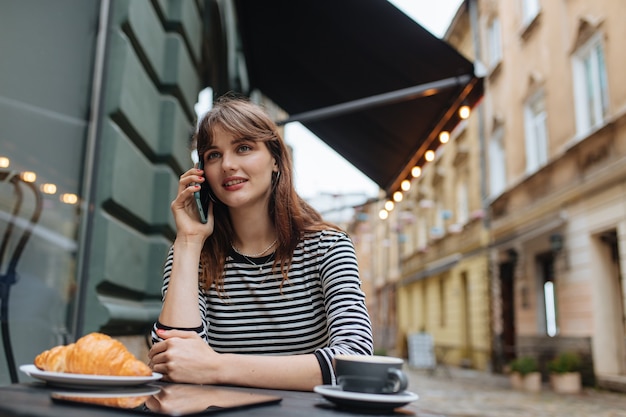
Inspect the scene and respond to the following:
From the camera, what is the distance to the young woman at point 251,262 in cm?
163

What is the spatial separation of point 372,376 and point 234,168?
894mm

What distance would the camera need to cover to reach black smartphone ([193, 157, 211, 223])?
176cm

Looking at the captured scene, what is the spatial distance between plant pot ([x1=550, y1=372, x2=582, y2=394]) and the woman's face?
34.6ft

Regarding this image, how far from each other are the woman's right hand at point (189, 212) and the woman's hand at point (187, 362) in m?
0.42

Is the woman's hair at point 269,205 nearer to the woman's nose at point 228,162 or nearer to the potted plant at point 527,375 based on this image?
the woman's nose at point 228,162

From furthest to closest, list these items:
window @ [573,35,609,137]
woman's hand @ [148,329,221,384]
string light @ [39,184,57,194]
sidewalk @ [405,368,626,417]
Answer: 1. window @ [573,35,609,137]
2. sidewalk @ [405,368,626,417]
3. string light @ [39,184,57,194]
4. woman's hand @ [148,329,221,384]

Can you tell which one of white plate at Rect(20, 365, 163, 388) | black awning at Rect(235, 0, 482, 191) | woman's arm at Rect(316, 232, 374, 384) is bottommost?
white plate at Rect(20, 365, 163, 388)

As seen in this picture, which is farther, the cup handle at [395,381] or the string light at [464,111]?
the string light at [464,111]

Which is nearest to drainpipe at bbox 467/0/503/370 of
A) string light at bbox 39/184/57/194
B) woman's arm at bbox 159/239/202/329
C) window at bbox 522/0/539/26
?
window at bbox 522/0/539/26

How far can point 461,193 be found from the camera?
19.8 metres

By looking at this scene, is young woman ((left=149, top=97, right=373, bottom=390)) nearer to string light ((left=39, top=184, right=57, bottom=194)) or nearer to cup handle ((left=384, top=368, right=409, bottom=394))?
cup handle ((left=384, top=368, right=409, bottom=394))

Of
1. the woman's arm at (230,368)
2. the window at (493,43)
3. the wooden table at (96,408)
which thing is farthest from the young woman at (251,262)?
the window at (493,43)

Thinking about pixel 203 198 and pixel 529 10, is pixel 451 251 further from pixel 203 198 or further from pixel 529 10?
pixel 203 198

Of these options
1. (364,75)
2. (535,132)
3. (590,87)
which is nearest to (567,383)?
(590,87)
